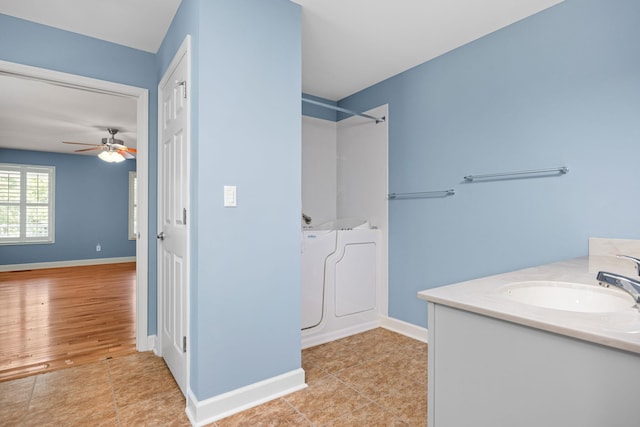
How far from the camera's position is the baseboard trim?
2807 mm

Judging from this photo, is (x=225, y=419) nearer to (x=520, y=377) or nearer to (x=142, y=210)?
(x=520, y=377)

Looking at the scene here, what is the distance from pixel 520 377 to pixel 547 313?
165 millimetres

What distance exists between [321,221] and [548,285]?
2559mm

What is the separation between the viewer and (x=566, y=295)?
118 centimetres

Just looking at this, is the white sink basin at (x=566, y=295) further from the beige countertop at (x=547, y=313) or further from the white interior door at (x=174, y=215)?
the white interior door at (x=174, y=215)

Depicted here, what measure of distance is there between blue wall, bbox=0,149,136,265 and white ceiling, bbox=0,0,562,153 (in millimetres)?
3991

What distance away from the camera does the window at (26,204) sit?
645 centimetres

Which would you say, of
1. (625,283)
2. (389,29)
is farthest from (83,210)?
(625,283)

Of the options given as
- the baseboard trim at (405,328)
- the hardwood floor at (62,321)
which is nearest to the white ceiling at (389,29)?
the baseboard trim at (405,328)

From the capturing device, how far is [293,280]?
2035mm

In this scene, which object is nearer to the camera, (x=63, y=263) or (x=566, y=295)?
(x=566, y=295)

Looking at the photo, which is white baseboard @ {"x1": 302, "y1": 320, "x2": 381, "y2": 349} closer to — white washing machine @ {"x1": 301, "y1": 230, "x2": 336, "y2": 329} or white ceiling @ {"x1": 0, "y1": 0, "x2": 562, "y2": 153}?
white washing machine @ {"x1": 301, "y1": 230, "x2": 336, "y2": 329}

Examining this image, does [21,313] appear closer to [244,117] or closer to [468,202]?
[244,117]

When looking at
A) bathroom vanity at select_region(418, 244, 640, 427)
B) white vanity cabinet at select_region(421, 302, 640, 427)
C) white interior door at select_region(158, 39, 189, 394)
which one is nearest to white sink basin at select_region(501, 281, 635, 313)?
bathroom vanity at select_region(418, 244, 640, 427)
